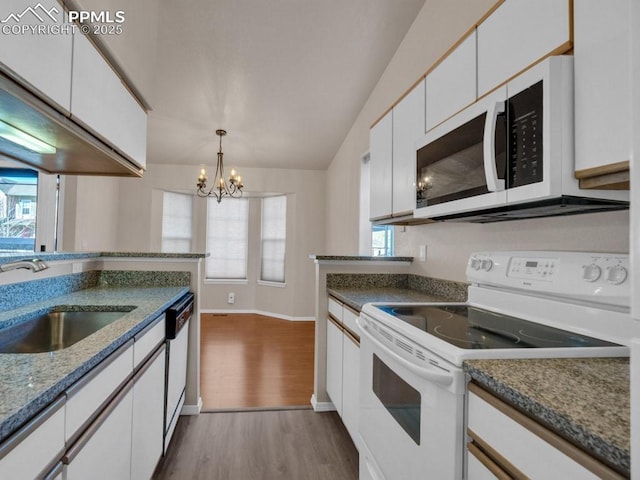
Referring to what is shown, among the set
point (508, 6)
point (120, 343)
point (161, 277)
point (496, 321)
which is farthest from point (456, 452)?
point (161, 277)

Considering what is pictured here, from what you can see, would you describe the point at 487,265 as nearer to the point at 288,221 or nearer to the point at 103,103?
the point at 103,103

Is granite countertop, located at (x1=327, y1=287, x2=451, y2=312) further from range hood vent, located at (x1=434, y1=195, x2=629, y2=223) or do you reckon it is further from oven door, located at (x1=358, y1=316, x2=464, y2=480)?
range hood vent, located at (x1=434, y1=195, x2=629, y2=223)

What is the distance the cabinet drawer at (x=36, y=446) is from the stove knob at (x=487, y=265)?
1.53 metres

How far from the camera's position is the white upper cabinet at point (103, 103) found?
4.23 feet

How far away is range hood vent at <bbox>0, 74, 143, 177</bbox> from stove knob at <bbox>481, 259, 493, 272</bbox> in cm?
174

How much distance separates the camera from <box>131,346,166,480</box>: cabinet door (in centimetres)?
137

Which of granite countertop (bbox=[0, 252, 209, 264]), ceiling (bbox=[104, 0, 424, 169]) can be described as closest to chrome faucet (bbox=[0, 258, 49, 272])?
granite countertop (bbox=[0, 252, 209, 264])

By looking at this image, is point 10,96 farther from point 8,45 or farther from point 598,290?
point 598,290

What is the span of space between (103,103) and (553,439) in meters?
1.85

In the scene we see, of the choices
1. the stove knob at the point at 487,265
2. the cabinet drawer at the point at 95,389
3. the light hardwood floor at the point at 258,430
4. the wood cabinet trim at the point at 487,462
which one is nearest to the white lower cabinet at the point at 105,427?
the cabinet drawer at the point at 95,389

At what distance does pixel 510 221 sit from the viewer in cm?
164

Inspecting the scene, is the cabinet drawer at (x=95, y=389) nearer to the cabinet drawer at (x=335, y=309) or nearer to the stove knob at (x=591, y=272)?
the cabinet drawer at (x=335, y=309)

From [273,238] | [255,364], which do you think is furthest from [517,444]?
[273,238]

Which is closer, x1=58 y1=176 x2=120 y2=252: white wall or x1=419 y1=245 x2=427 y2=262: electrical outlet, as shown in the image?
x1=419 y1=245 x2=427 y2=262: electrical outlet
